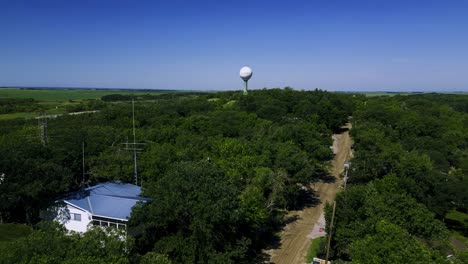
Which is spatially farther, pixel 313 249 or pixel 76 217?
pixel 313 249

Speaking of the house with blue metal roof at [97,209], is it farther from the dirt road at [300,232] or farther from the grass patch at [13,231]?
the dirt road at [300,232]

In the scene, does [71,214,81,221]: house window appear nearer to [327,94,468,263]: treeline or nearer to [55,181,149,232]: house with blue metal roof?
[55,181,149,232]: house with blue metal roof

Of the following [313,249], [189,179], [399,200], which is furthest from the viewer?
[313,249]

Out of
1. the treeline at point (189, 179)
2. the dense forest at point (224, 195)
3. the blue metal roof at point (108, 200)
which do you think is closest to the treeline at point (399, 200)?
the dense forest at point (224, 195)

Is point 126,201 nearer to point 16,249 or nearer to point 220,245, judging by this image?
point 220,245

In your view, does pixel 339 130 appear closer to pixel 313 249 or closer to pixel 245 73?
pixel 245 73

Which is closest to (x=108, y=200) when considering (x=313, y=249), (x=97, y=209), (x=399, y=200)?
(x=97, y=209)

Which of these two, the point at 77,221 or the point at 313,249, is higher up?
the point at 77,221
